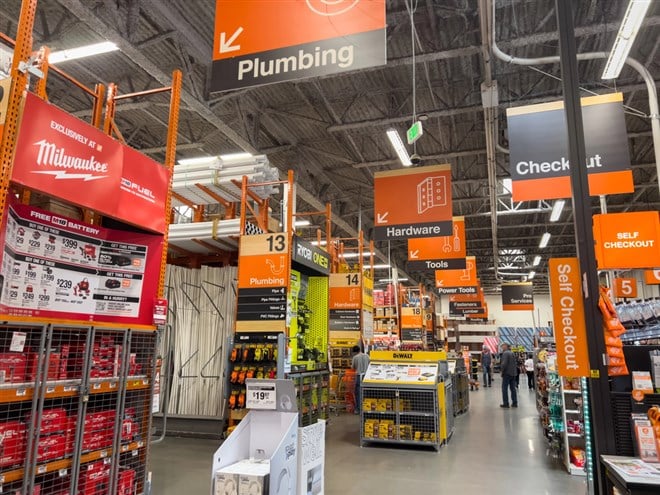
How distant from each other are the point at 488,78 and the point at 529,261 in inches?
889

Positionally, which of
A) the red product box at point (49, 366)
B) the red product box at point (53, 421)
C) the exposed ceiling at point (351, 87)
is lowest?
the red product box at point (53, 421)

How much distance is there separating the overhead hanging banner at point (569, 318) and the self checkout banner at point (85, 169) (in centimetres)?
336

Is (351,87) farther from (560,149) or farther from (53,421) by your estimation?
(53,421)

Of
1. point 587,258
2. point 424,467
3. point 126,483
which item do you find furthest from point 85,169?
point 424,467

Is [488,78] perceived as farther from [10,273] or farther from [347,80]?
[10,273]

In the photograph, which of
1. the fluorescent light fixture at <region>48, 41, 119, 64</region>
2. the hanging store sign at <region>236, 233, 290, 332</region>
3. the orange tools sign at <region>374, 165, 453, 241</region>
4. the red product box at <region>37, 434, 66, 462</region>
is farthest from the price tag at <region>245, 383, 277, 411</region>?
the fluorescent light fixture at <region>48, 41, 119, 64</region>

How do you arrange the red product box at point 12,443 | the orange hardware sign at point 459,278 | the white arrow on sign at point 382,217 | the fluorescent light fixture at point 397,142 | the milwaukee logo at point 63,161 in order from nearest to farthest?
the red product box at point 12,443, the milwaukee logo at point 63,161, the white arrow on sign at point 382,217, the fluorescent light fixture at point 397,142, the orange hardware sign at point 459,278

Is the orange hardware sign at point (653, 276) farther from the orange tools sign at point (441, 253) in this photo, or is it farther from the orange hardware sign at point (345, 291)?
the orange hardware sign at point (345, 291)

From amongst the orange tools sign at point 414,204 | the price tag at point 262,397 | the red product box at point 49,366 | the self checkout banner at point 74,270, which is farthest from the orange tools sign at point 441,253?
the red product box at point 49,366

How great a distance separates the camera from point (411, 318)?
17.8 metres

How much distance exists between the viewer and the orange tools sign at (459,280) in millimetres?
15680

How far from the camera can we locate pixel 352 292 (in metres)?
12.0

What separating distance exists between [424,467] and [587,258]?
4.26 meters

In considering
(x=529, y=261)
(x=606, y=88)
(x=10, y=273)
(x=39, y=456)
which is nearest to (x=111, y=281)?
(x=10, y=273)
